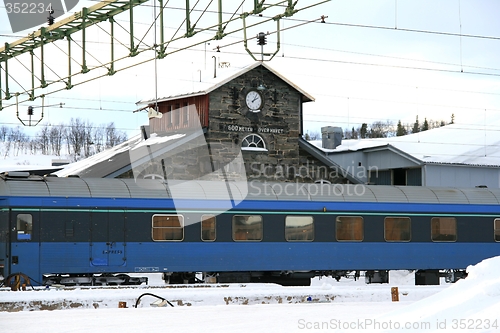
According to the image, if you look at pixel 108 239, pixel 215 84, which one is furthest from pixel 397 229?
Answer: pixel 215 84

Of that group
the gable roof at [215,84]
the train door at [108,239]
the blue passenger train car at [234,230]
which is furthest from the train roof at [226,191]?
the gable roof at [215,84]

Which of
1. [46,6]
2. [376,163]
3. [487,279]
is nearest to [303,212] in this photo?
[46,6]

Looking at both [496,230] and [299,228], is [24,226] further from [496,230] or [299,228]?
[496,230]

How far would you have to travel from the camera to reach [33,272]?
16.9m

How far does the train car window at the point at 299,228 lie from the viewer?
19.4 meters

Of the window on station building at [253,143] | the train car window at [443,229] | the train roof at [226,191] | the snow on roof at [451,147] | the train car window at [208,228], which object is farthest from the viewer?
the snow on roof at [451,147]

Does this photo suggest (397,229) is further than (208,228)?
Yes

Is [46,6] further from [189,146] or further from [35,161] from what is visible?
[35,161]

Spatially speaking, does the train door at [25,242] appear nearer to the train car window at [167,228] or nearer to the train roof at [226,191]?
the train roof at [226,191]

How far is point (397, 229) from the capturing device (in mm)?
20578

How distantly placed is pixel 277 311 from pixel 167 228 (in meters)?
6.24

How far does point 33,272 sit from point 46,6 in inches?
257

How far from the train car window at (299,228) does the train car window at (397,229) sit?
2.31m

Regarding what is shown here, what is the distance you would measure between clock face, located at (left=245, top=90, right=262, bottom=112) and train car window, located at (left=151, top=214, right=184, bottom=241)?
42.6ft
